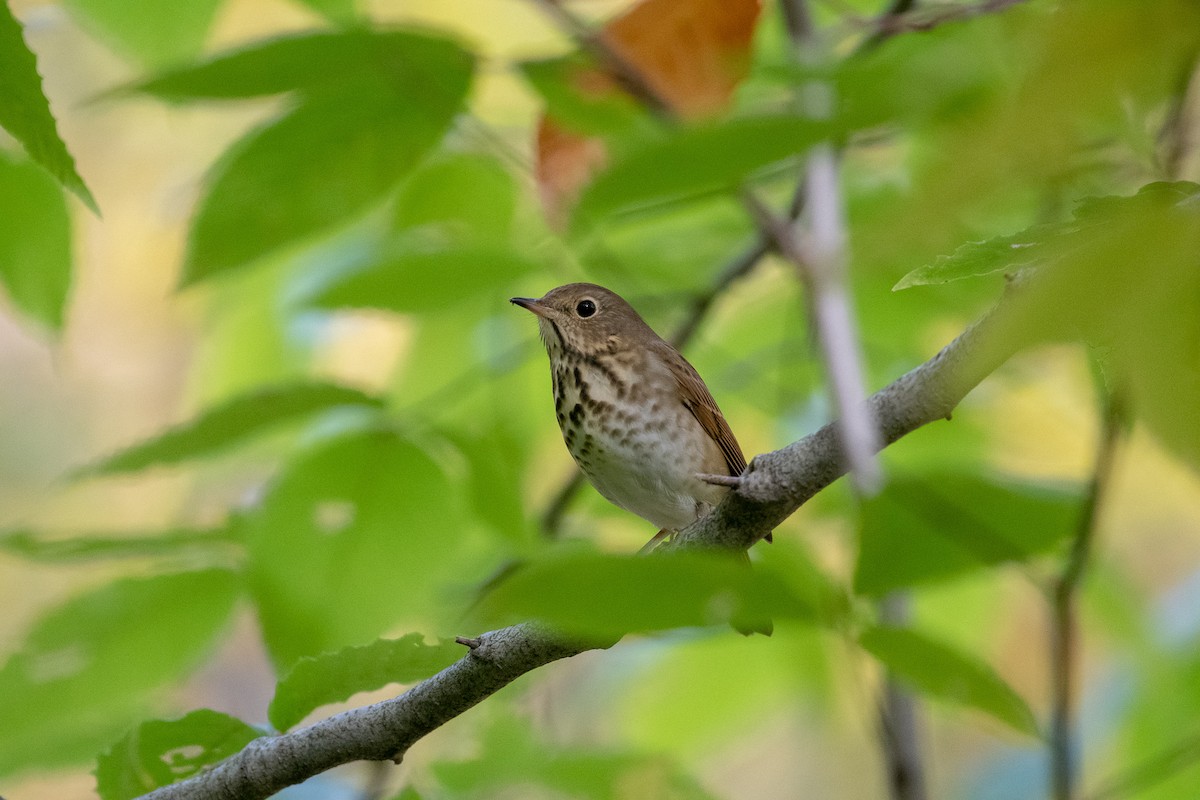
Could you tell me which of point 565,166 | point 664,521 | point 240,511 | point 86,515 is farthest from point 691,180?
point 86,515

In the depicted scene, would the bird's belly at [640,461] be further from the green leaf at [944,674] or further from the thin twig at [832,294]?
the green leaf at [944,674]

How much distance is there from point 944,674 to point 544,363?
1.96 m

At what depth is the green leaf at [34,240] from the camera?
1.47 m

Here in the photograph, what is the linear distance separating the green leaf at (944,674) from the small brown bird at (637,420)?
125 centimetres

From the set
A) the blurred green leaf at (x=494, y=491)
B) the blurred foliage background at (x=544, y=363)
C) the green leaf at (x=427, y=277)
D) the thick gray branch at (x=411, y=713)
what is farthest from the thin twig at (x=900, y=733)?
the green leaf at (x=427, y=277)

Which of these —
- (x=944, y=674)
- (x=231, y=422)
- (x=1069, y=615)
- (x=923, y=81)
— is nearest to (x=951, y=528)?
(x=1069, y=615)

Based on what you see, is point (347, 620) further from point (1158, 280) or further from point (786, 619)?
point (1158, 280)

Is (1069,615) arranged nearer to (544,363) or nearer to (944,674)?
(944,674)

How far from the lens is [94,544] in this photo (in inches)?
71.1

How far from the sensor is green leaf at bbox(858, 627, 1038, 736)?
117 cm

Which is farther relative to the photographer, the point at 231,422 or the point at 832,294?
the point at 231,422

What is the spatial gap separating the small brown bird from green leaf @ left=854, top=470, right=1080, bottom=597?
0.92 meters

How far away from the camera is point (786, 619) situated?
32.8 inches

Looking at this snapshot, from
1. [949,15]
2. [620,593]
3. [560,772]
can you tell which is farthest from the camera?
[560,772]
